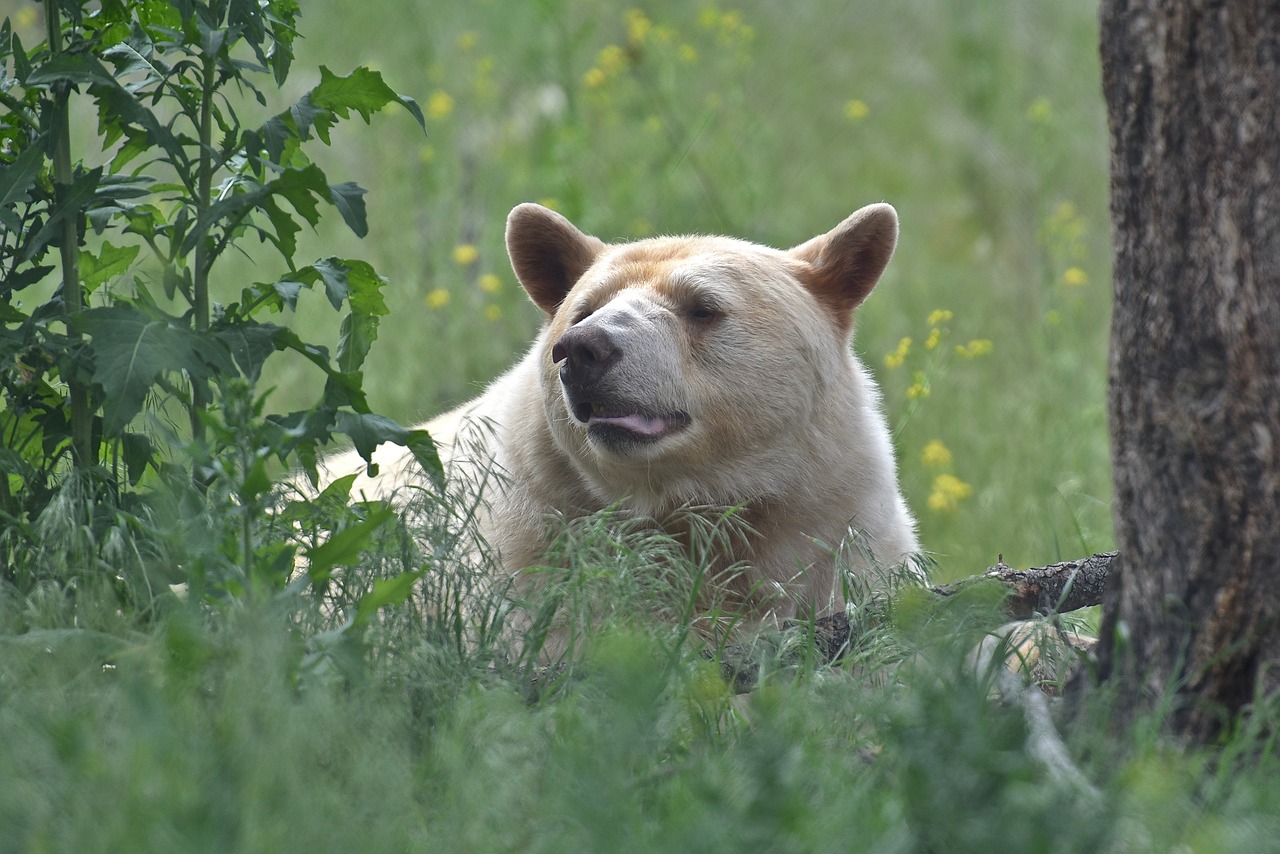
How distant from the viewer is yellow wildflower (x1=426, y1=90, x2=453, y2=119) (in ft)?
26.0

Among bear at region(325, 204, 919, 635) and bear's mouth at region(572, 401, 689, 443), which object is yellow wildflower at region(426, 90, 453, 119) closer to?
bear at region(325, 204, 919, 635)

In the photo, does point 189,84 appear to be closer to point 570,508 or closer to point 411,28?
point 570,508

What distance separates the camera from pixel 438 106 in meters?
7.96

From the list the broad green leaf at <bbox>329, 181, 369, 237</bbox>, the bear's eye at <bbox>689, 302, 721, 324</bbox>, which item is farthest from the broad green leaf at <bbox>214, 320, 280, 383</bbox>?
the bear's eye at <bbox>689, 302, 721, 324</bbox>

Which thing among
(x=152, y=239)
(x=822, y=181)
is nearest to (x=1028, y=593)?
(x=152, y=239)

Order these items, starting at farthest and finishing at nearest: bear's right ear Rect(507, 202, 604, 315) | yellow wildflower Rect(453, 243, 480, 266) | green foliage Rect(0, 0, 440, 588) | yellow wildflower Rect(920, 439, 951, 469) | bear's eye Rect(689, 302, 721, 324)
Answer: yellow wildflower Rect(453, 243, 480, 266), yellow wildflower Rect(920, 439, 951, 469), bear's right ear Rect(507, 202, 604, 315), bear's eye Rect(689, 302, 721, 324), green foliage Rect(0, 0, 440, 588)

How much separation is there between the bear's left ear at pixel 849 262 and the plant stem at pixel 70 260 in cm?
217

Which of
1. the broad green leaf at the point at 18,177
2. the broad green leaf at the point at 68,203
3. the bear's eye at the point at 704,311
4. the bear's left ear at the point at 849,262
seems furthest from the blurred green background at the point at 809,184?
the broad green leaf at the point at 18,177

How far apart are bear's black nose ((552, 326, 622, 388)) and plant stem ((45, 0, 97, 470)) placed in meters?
1.20

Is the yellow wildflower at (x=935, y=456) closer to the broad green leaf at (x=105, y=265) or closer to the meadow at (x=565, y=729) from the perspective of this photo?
the meadow at (x=565, y=729)

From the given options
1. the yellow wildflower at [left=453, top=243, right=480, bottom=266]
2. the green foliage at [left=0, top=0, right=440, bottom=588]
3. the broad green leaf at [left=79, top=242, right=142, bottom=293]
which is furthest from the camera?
the yellow wildflower at [left=453, top=243, right=480, bottom=266]


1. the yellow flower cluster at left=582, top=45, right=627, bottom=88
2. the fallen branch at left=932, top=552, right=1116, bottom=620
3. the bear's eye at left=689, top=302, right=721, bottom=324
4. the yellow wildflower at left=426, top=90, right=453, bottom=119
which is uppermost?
the yellow wildflower at left=426, top=90, right=453, bottom=119

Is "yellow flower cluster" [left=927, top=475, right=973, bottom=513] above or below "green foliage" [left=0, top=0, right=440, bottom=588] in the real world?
below

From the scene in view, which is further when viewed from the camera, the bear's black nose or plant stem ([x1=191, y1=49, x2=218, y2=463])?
the bear's black nose
